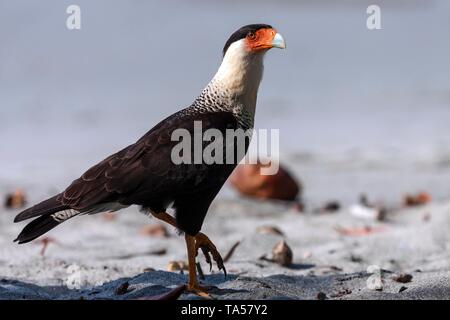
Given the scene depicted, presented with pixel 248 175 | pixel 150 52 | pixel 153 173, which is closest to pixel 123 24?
pixel 150 52

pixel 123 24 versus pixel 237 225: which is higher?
pixel 123 24

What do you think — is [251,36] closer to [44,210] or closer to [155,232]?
[44,210]

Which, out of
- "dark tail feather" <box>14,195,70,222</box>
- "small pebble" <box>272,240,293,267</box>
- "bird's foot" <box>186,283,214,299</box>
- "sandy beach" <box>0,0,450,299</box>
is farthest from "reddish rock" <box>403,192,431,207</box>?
"dark tail feather" <box>14,195,70,222</box>

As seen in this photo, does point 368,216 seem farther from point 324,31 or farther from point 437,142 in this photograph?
point 324,31

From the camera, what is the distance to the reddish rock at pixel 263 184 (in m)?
9.31

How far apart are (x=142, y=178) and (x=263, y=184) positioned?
412 centimetres

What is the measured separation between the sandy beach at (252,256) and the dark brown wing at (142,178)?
1.57 feet

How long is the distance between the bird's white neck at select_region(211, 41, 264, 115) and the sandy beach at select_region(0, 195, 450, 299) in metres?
1.01

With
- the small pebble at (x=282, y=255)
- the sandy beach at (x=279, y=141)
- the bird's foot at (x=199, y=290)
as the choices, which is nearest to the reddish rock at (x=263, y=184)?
the sandy beach at (x=279, y=141)

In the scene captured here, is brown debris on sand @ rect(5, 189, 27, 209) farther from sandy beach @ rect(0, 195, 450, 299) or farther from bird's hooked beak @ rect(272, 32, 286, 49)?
bird's hooked beak @ rect(272, 32, 286, 49)

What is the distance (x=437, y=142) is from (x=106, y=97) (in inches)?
219

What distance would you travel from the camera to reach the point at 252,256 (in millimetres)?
7016

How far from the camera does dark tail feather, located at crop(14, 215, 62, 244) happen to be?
5.23 metres

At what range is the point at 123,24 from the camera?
1894 cm
